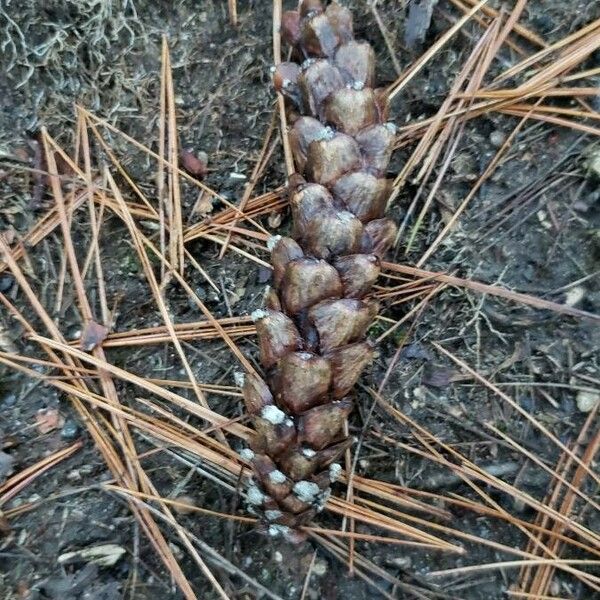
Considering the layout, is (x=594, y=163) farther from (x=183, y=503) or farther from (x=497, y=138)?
(x=183, y=503)

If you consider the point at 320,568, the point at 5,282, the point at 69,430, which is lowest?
the point at 320,568

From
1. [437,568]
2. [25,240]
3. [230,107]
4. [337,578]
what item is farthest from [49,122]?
[437,568]

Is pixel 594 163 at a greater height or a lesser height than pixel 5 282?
lesser

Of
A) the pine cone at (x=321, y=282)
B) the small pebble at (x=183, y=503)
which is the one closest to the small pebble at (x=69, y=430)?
the small pebble at (x=183, y=503)

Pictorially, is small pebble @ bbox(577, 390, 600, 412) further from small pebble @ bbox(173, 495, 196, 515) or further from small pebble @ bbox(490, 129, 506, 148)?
small pebble @ bbox(173, 495, 196, 515)

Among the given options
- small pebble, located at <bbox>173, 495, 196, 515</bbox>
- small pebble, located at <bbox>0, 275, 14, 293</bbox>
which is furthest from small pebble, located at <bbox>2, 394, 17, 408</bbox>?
small pebble, located at <bbox>173, 495, 196, 515</bbox>

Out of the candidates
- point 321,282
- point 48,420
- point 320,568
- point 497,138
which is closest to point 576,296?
point 497,138
